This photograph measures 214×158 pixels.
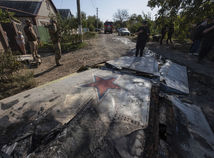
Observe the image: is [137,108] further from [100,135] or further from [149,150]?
[100,135]

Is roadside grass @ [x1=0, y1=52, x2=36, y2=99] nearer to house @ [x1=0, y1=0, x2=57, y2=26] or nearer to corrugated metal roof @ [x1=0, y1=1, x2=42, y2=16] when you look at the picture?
house @ [x1=0, y1=0, x2=57, y2=26]

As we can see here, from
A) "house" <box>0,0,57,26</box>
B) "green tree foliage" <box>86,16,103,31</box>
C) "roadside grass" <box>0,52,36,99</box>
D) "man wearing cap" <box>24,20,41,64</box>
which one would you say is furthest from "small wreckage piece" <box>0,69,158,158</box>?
"green tree foliage" <box>86,16,103,31</box>

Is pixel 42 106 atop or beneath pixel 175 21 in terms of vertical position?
beneath

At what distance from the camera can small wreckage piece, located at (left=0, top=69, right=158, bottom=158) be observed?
843mm

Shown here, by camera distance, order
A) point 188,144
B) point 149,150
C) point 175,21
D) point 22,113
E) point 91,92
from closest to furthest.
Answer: point 149,150, point 22,113, point 188,144, point 91,92, point 175,21

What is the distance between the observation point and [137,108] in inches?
52.9

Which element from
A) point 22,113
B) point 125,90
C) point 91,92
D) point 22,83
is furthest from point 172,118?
point 22,83

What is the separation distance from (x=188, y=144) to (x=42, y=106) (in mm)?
1936

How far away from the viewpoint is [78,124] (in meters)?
1.02

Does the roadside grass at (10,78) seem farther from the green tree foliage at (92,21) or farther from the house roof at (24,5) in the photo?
the green tree foliage at (92,21)

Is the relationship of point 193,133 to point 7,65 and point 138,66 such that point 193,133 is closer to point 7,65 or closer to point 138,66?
point 138,66

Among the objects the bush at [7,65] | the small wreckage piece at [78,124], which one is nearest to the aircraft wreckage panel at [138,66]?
the small wreckage piece at [78,124]

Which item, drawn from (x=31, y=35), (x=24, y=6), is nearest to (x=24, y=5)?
(x=24, y=6)

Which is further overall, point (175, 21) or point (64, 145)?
point (175, 21)
